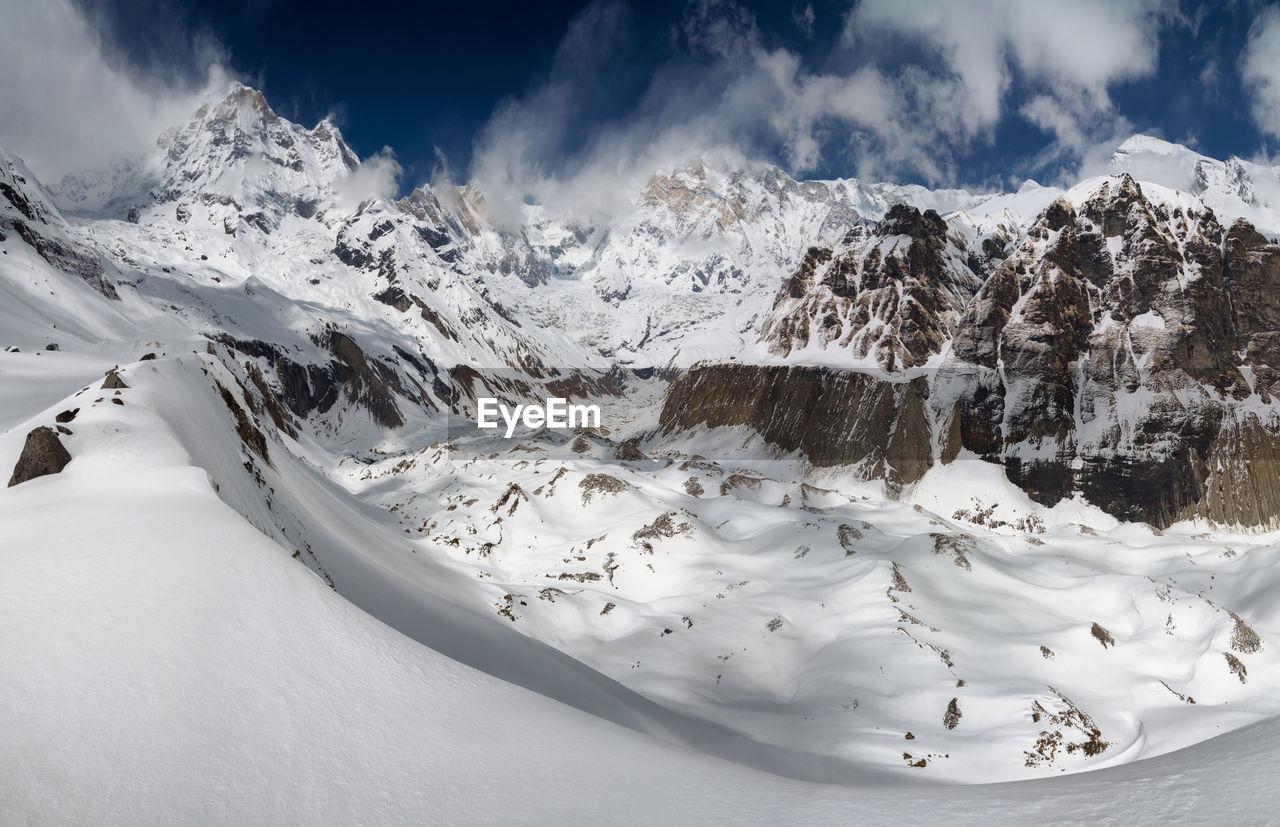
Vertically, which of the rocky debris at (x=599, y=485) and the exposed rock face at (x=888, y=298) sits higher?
the exposed rock face at (x=888, y=298)

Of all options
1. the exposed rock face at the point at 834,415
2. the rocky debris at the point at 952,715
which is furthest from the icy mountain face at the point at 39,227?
the rocky debris at the point at 952,715

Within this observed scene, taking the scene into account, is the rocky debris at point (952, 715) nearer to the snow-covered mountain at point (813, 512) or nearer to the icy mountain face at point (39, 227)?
the snow-covered mountain at point (813, 512)

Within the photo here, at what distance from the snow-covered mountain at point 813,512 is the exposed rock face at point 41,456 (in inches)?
3.6

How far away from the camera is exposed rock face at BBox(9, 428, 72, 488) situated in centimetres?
1331

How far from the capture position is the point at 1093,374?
354ft

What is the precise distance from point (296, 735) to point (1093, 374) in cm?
13001

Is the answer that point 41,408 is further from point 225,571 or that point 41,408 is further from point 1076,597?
point 1076,597

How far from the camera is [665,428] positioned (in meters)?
161

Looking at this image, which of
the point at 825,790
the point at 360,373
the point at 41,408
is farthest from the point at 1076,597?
the point at 360,373

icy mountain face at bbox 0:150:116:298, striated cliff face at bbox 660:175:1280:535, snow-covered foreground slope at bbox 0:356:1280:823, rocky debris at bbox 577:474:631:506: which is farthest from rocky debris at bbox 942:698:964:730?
icy mountain face at bbox 0:150:116:298

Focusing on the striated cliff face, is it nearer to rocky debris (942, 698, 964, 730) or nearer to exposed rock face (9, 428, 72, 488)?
rocky debris (942, 698, 964, 730)

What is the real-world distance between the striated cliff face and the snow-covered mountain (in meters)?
0.49

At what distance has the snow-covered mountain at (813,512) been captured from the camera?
1232cm

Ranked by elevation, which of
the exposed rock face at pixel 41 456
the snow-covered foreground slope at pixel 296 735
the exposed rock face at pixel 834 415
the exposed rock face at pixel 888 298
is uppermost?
the exposed rock face at pixel 888 298
